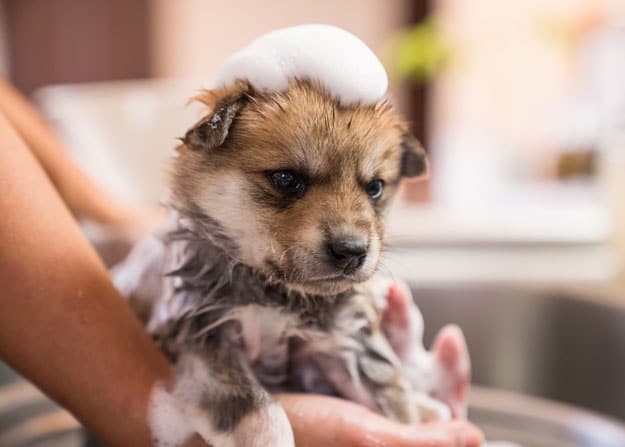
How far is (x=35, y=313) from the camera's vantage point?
62 cm

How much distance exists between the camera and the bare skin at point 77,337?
62 cm

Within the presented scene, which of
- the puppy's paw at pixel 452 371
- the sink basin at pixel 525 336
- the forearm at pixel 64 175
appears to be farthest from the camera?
the sink basin at pixel 525 336

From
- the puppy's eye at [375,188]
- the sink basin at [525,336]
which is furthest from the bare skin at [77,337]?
the sink basin at [525,336]

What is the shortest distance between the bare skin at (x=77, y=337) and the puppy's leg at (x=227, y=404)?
0.11 ft

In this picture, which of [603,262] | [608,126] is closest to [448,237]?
[603,262]

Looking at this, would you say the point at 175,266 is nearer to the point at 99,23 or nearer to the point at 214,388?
the point at 214,388

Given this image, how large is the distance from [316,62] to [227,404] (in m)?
0.34

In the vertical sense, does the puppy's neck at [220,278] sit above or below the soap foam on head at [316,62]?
below

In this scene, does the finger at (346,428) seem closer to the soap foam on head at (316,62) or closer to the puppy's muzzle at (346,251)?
the puppy's muzzle at (346,251)

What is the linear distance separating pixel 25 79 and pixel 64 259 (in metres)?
4.12

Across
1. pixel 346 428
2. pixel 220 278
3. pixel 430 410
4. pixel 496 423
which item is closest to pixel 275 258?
pixel 220 278

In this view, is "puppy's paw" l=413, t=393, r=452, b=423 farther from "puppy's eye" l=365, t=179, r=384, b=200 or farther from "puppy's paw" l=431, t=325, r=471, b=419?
"puppy's eye" l=365, t=179, r=384, b=200

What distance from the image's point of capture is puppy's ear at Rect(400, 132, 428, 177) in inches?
30.8

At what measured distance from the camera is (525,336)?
1.32m
